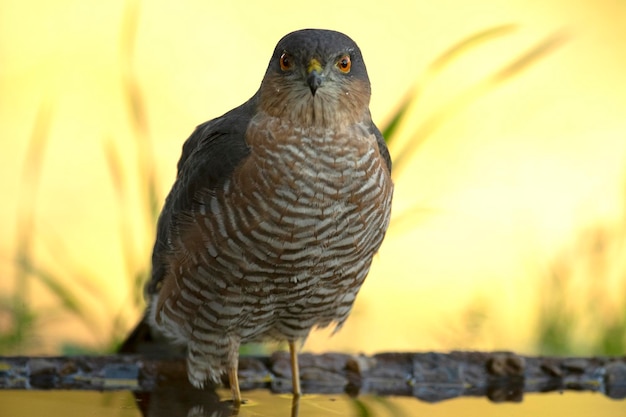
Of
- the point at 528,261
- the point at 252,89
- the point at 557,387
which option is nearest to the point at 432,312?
the point at 528,261

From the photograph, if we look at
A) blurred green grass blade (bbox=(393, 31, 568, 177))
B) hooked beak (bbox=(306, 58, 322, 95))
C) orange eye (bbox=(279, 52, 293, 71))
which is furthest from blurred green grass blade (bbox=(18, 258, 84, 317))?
hooked beak (bbox=(306, 58, 322, 95))

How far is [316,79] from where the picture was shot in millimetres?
3244

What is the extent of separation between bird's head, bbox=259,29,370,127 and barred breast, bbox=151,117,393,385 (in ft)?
0.15

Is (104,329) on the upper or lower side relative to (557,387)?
lower

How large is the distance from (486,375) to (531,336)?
1.36 metres

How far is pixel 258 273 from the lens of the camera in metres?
3.39

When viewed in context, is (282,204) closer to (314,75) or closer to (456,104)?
(314,75)

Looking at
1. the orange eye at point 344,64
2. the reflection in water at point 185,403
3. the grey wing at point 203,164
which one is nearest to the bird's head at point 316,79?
the orange eye at point 344,64

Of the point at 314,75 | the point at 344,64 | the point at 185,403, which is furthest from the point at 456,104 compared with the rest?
the point at 185,403

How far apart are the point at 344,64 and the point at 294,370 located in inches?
42.6

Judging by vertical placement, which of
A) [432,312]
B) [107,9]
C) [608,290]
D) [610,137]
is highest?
[107,9]

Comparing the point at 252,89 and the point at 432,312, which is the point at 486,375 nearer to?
the point at 432,312

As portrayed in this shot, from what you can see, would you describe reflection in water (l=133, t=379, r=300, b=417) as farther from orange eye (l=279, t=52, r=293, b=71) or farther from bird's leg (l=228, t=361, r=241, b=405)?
orange eye (l=279, t=52, r=293, b=71)

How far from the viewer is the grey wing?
135 inches
